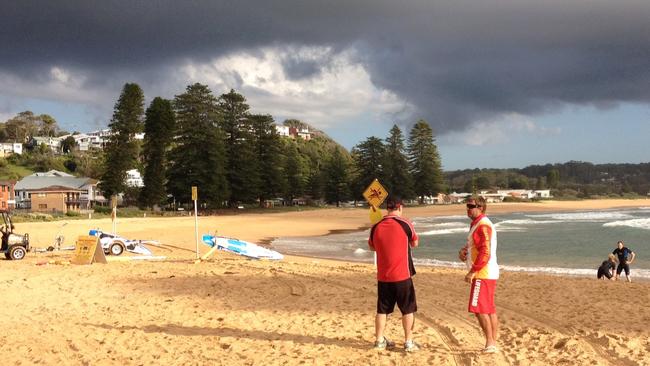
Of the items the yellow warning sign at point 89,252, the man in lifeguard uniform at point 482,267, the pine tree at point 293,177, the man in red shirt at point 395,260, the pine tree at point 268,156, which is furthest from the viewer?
the pine tree at point 293,177

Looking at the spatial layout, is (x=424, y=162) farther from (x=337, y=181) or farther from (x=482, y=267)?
(x=482, y=267)

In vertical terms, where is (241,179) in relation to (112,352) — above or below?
above

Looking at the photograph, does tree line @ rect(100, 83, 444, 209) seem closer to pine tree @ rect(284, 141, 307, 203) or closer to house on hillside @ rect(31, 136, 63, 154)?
pine tree @ rect(284, 141, 307, 203)

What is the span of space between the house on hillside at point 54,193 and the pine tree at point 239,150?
21143 mm

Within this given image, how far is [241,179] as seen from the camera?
193 ft

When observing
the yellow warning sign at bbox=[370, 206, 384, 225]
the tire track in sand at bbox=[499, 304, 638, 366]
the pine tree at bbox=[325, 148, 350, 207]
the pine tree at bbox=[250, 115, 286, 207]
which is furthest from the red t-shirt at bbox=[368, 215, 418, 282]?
the pine tree at bbox=[325, 148, 350, 207]

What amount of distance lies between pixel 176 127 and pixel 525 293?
166ft

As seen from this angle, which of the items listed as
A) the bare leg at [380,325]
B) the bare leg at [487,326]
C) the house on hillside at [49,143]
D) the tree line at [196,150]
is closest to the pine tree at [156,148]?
the tree line at [196,150]

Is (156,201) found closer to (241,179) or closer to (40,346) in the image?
(241,179)

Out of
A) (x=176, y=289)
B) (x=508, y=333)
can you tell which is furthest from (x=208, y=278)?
(x=508, y=333)

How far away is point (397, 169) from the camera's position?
280 ft

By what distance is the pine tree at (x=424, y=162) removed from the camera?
87938 mm

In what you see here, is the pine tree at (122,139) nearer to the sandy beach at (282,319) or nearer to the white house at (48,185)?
the white house at (48,185)

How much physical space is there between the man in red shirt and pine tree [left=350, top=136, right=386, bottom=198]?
256 ft
